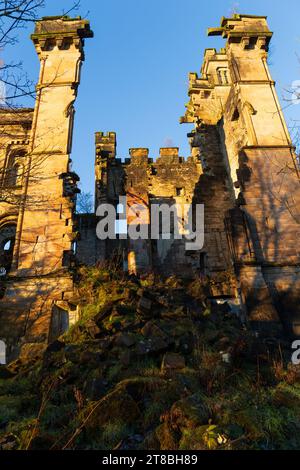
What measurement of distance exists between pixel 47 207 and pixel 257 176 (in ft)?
24.0

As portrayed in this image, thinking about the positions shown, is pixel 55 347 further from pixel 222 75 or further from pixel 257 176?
pixel 222 75

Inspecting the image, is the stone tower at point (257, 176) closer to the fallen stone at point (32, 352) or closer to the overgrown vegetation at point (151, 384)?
the overgrown vegetation at point (151, 384)

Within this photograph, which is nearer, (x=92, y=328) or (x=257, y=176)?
(x=92, y=328)

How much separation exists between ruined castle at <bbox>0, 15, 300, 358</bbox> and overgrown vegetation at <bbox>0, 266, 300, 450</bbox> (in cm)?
139

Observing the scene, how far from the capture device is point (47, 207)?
1020cm

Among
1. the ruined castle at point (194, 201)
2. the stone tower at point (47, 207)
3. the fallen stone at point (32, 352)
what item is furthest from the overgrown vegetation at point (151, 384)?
the ruined castle at point (194, 201)

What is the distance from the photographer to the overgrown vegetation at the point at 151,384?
346cm

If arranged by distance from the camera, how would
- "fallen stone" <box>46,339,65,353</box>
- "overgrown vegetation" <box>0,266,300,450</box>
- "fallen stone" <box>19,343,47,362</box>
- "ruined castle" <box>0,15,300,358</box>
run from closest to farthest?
"overgrown vegetation" <box>0,266,300,450</box> < "fallen stone" <box>46,339,65,353</box> < "fallen stone" <box>19,343,47,362</box> < "ruined castle" <box>0,15,300,358</box>

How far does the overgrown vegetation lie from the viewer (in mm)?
3465

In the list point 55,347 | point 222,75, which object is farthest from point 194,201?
point 222,75

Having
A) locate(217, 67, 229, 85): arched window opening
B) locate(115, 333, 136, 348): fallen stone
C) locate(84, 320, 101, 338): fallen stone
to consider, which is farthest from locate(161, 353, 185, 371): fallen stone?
locate(217, 67, 229, 85): arched window opening

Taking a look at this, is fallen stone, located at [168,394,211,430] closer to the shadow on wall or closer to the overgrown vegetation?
the overgrown vegetation

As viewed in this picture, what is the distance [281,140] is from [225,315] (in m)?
7.20

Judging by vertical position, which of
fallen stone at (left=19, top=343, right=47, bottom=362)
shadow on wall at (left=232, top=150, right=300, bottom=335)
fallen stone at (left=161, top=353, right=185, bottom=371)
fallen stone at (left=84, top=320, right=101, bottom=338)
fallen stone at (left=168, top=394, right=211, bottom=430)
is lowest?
fallen stone at (left=168, top=394, right=211, bottom=430)
